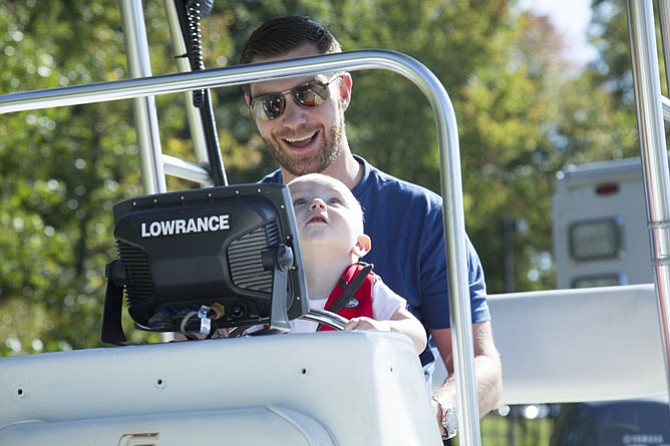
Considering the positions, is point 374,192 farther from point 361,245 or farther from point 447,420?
point 447,420

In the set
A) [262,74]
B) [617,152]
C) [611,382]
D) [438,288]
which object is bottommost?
[611,382]

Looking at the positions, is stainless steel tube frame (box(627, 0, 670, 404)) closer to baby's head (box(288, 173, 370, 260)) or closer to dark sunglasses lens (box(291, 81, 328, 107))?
baby's head (box(288, 173, 370, 260))

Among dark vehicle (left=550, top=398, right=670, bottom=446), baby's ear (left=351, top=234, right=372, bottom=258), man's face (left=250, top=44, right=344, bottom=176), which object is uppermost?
man's face (left=250, top=44, right=344, bottom=176)

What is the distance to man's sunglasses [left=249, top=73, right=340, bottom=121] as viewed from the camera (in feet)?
9.55

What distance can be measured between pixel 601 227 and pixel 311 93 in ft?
18.5

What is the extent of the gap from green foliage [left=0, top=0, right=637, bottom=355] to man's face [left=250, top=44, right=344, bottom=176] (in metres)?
0.90

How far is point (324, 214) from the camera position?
2537mm

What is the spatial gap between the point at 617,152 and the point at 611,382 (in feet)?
48.1

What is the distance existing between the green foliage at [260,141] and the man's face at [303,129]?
0.90 metres

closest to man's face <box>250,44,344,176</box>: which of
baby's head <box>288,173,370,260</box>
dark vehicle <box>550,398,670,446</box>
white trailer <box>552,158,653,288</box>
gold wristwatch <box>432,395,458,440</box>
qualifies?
baby's head <box>288,173,370,260</box>

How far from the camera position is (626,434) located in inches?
200

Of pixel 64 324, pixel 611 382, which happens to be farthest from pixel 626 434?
pixel 64 324

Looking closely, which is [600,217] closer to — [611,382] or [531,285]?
[611,382]

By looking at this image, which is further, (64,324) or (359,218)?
(64,324)
